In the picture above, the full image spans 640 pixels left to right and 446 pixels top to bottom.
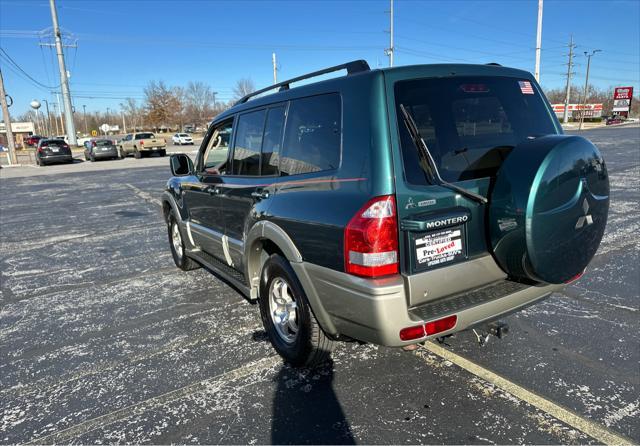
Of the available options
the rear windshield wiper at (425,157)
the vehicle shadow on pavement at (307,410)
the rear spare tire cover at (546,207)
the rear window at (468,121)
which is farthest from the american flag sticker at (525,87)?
the vehicle shadow on pavement at (307,410)

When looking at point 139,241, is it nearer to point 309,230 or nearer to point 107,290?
point 107,290

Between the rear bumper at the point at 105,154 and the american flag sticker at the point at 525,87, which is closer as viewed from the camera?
the american flag sticker at the point at 525,87

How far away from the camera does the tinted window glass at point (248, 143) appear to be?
12.0ft

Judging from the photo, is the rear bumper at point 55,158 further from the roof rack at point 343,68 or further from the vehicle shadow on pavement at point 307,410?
the vehicle shadow on pavement at point 307,410

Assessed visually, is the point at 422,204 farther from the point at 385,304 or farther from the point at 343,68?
the point at 343,68

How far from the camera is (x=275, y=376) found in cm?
318

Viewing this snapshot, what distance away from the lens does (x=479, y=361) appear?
323cm

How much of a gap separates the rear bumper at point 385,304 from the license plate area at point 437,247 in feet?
0.54

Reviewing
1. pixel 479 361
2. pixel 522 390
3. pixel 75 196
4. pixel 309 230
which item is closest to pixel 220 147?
pixel 309 230

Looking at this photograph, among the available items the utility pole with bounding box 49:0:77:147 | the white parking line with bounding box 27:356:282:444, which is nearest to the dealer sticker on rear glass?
the white parking line with bounding box 27:356:282:444

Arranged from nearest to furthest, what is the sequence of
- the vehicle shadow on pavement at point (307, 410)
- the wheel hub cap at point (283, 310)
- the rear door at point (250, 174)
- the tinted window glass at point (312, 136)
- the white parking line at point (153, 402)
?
the vehicle shadow on pavement at point (307, 410) → the white parking line at point (153, 402) → the tinted window glass at point (312, 136) → the wheel hub cap at point (283, 310) → the rear door at point (250, 174)

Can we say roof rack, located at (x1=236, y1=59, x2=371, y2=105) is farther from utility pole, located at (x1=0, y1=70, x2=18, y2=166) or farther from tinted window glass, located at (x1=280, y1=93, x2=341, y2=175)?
utility pole, located at (x1=0, y1=70, x2=18, y2=166)

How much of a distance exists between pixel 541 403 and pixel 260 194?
7.60 ft

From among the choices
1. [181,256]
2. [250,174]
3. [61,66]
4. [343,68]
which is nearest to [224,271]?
[250,174]
